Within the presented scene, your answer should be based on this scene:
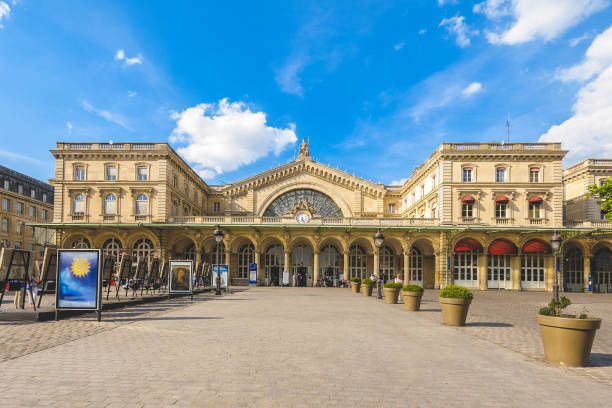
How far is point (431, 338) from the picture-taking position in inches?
406

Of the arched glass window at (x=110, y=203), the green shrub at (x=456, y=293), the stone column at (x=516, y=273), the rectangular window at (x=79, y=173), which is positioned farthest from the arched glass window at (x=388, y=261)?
the rectangular window at (x=79, y=173)

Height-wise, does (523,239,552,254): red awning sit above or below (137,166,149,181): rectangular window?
below

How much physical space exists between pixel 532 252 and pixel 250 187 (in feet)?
107

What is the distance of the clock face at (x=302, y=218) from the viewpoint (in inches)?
1555

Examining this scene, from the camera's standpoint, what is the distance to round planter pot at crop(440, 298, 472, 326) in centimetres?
1252

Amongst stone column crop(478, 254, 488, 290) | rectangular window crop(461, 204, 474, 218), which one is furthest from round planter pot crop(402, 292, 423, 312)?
stone column crop(478, 254, 488, 290)

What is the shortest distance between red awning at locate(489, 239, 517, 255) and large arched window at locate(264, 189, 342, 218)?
18.0 meters

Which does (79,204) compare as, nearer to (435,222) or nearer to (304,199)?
(304,199)

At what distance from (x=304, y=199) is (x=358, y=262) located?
10.6 metres

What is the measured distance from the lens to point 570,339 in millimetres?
7578

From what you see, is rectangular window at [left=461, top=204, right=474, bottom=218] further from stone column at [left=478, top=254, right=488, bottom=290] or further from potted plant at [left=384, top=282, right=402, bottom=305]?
potted plant at [left=384, top=282, right=402, bottom=305]

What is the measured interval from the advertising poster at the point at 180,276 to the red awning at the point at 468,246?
1063 inches

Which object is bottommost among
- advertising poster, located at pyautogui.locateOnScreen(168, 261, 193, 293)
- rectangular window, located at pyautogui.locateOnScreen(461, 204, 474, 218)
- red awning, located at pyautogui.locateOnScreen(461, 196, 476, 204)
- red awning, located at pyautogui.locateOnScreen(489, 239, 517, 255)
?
advertising poster, located at pyautogui.locateOnScreen(168, 261, 193, 293)

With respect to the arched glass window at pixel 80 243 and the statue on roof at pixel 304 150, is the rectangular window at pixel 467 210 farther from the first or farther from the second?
the arched glass window at pixel 80 243
